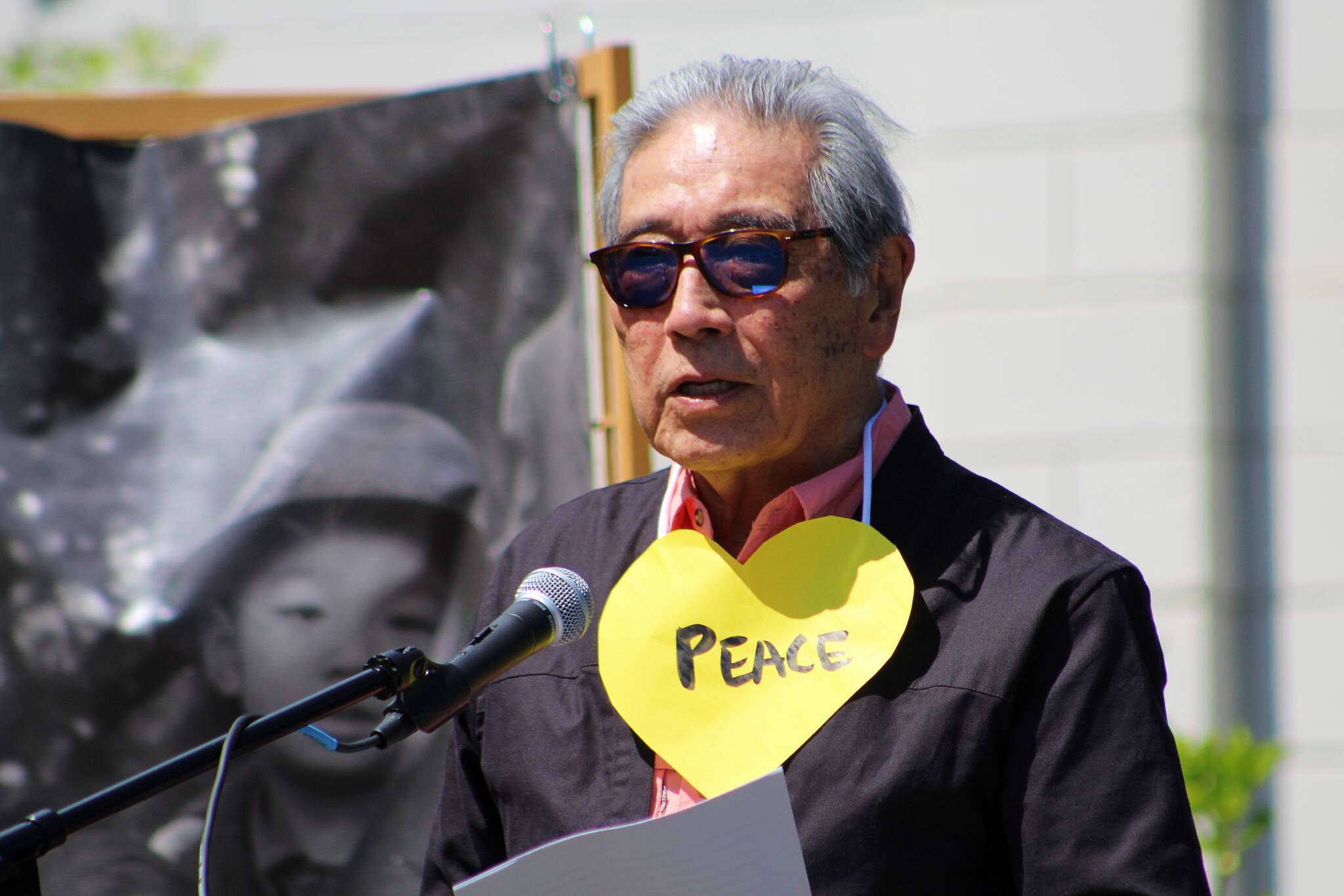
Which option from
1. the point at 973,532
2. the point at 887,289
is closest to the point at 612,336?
the point at 887,289

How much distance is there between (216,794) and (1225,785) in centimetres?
280

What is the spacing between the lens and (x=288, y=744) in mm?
2672

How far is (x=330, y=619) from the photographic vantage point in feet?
8.73

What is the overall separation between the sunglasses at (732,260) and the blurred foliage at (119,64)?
10.7ft

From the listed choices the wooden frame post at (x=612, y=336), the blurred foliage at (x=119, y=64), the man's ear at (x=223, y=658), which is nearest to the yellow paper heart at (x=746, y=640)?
the wooden frame post at (x=612, y=336)

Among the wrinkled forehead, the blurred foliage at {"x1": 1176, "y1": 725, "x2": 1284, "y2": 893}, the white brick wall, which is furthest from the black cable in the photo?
the white brick wall

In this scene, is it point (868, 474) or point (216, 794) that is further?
point (868, 474)

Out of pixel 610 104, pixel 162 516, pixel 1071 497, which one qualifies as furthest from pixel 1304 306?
pixel 162 516

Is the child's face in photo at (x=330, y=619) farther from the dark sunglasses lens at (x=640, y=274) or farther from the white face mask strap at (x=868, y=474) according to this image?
the white face mask strap at (x=868, y=474)

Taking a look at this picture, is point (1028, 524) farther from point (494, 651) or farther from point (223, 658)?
point (223, 658)

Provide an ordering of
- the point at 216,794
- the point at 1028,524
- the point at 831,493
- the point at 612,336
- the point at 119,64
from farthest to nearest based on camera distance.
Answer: the point at 119,64
the point at 612,336
the point at 831,493
the point at 1028,524
the point at 216,794

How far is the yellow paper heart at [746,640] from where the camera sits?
5.26ft

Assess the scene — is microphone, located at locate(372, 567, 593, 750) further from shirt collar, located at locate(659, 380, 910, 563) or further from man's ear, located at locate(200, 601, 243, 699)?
man's ear, located at locate(200, 601, 243, 699)

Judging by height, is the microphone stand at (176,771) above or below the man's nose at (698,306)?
below
